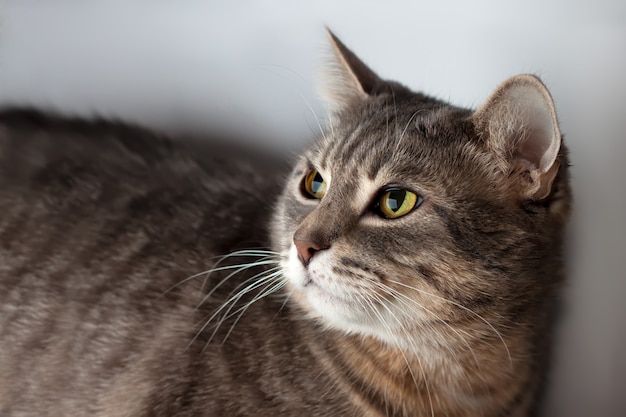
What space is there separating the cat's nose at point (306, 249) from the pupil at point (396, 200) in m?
0.15

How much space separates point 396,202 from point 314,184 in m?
0.24

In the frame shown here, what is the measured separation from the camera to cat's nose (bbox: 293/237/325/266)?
Answer: 3.86 feet

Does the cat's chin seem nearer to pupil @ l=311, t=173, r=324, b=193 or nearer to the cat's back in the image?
pupil @ l=311, t=173, r=324, b=193

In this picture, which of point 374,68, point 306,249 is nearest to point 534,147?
point 306,249

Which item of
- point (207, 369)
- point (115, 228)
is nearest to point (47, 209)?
point (115, 228)

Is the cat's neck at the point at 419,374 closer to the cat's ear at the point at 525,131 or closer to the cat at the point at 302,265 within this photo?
the cat at the point at 302,265

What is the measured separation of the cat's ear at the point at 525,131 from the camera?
3.67 feet

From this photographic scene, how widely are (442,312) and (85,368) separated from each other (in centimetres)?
78

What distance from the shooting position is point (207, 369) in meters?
1.39

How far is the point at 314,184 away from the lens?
141 cm

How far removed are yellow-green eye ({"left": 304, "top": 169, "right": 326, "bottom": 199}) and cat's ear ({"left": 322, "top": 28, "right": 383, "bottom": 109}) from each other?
203mm

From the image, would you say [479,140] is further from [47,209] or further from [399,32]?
[47,209]

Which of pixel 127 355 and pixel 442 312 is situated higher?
pixel 442 312

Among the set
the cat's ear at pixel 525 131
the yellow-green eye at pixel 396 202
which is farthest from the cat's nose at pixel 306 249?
the cat's ear at pixel 525 131
